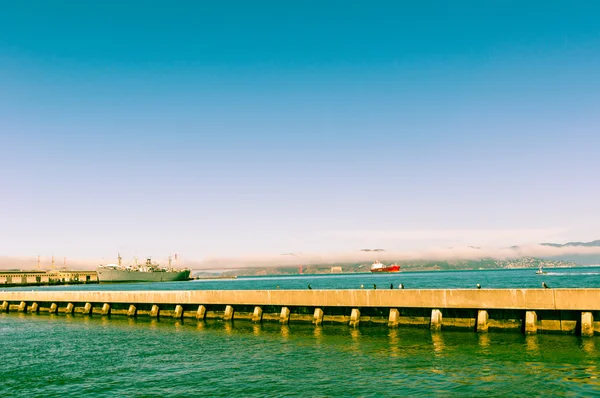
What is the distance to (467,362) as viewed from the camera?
84.1 feet

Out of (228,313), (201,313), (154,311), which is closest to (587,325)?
(228,313)

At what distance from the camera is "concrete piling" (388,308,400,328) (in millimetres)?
36000

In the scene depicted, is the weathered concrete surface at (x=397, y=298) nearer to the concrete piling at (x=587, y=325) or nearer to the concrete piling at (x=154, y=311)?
the concrete piling at (x=587, y=325)

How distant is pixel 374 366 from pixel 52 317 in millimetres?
43545

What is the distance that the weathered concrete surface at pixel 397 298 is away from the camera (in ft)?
99.3

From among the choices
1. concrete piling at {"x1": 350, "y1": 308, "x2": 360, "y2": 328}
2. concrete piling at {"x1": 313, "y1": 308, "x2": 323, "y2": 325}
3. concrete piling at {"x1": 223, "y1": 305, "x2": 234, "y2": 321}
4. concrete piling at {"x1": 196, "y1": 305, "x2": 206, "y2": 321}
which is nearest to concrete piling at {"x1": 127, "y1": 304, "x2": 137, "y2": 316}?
concrete piling at {"x1": 196, "y1": 305, "x2": 206, "y2": 321}

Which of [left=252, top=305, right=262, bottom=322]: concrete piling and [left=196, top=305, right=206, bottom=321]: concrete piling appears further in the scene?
[left=196, top=305, right=206, bottom=321]: concrete piling

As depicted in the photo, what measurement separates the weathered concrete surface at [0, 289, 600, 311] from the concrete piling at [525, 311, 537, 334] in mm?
513

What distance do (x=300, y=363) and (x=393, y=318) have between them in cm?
1114

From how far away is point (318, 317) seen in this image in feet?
129

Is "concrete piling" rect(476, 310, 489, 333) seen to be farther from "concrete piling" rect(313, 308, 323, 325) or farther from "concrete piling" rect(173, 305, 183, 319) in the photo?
"concrete piling" rect(173, 305, 183, 319)

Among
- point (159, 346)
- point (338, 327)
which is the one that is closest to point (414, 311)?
point (338, 327)

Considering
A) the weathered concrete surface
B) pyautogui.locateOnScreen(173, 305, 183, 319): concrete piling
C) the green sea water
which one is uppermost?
the weathered concrete surface

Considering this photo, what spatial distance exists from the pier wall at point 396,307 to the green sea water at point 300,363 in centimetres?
95
